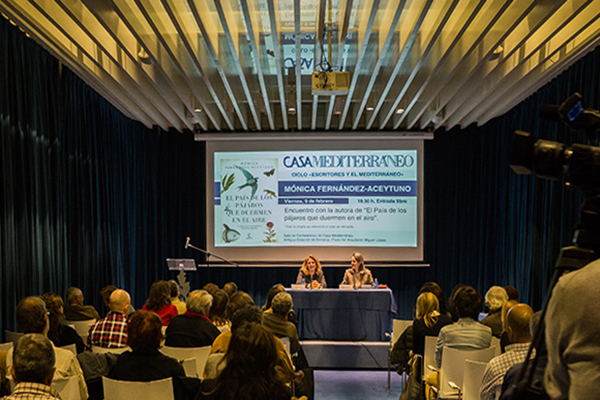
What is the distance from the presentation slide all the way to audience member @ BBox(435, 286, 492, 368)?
511cm

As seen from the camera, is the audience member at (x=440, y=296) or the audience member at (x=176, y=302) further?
the audience member at (x=176, y=302)

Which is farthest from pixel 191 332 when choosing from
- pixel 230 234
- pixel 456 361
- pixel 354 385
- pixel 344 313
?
pixel 230 234

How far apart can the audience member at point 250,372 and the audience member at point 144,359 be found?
1.94 ft

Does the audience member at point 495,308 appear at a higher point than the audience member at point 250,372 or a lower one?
lower

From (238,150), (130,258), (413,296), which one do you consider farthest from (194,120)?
(413,296)

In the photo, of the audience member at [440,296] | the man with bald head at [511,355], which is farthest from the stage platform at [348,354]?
the man with bald head at [511,355]

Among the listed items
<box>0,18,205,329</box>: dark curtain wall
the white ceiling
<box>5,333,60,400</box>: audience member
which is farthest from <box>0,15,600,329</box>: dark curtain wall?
<box>5,333,60,400</box>: audience member

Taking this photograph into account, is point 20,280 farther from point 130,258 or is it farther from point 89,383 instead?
point 130,258

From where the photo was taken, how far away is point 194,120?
312 inches

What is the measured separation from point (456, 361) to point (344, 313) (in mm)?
2814

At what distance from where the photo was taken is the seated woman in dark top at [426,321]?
387cm

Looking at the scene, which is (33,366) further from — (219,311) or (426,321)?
(426,321)

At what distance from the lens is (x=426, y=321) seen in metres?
3.93

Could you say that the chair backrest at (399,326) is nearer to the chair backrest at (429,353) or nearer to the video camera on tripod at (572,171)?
the chair backrest at (429,353)
